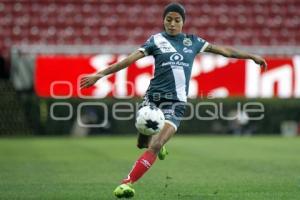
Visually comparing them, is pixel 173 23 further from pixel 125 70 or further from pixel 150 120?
pixel 125 70

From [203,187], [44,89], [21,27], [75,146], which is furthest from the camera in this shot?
[21,27]

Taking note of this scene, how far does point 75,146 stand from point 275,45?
1146 centimetres

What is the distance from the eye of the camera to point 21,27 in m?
27.6

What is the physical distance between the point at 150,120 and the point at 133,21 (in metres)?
20.2

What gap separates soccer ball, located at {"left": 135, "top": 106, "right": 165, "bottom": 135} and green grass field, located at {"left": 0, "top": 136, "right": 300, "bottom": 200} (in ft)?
2.44

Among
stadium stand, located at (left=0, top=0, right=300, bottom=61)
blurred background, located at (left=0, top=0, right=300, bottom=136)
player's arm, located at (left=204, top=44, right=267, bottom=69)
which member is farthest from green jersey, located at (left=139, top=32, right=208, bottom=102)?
stadium stand, located at (left=0, top=0, right=300, bottom=61)

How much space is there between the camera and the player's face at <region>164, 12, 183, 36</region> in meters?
8.57

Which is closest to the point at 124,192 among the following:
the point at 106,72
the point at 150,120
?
the point at 150,120

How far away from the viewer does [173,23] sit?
8641 millimetres

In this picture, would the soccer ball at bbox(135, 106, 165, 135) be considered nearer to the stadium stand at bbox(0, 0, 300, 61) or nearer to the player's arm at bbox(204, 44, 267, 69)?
the player's arm at bbox(204, 44, 267, 69)

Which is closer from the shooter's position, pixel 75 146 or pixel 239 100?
pixel 75 146

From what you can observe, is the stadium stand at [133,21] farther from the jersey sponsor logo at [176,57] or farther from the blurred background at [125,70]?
the jersey sponsor logo at [176,57]

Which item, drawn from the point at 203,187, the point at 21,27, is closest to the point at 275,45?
the point at 21,27

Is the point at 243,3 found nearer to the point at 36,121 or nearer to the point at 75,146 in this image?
the point at 36,121
